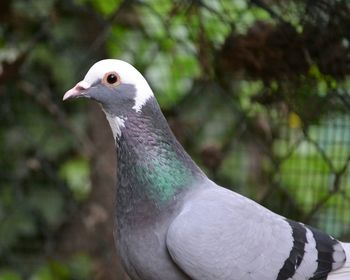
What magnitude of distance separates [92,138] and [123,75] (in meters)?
1.29

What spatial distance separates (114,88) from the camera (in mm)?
1412

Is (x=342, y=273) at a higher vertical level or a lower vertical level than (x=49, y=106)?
higher

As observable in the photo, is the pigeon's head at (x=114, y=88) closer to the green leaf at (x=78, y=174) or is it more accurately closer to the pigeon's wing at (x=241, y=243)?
the pigeon's wing at (x=241, y=243)

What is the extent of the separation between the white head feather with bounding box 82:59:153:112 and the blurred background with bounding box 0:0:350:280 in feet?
2.73

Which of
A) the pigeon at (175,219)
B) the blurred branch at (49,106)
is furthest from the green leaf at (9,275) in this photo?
the pigeon at (175,219)

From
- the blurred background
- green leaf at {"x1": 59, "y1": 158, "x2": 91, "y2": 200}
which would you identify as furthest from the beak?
green leaf at {"x1": 59, "y1": 158, "x2": 91, "y2": 200}

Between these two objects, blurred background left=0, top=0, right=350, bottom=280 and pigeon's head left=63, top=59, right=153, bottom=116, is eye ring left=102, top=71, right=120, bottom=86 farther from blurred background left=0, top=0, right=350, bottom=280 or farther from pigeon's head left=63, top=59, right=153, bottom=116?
blurred background left=0, top=0, right=350, bottom=280

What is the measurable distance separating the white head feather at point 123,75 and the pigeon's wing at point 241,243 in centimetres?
19

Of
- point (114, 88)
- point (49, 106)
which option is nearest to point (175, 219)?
point (114, 88)

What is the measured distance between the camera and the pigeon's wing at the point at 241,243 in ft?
4.39

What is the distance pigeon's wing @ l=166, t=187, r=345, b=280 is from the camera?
1.34 metres

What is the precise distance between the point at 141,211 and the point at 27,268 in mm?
1357

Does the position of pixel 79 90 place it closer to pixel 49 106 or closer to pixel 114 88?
pixel 114 88

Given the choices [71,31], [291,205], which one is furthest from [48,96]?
[291,205]
